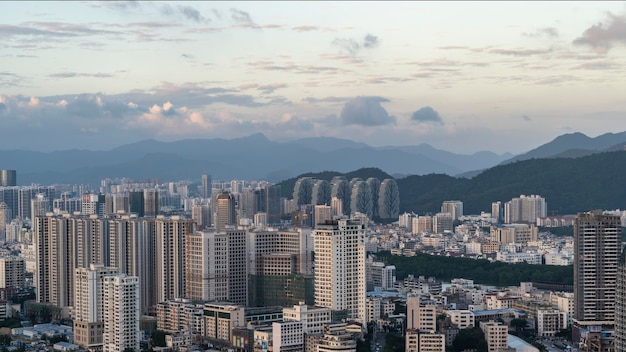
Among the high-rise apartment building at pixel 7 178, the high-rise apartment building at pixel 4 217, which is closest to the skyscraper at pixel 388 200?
the high-rise apartment building at pixel 4 217

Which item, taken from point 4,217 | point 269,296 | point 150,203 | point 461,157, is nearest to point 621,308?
point 269,296

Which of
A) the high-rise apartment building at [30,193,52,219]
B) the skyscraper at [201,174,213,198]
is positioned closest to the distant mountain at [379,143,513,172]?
the skyscraper at [201,174,213,198]

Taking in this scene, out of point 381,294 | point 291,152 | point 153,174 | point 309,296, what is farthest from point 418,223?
point 291,152

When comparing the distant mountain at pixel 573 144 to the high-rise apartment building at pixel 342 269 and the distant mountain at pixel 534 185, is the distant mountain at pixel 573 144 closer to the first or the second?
the distant mountain at pixel 534 185

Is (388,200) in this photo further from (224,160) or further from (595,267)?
(224,160)

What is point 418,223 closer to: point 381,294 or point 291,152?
point 381,294
